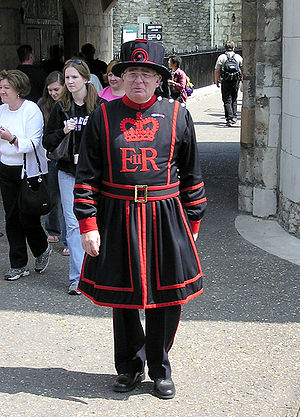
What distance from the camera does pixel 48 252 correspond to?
6645mm

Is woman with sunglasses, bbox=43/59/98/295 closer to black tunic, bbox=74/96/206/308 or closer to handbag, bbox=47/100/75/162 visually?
handbag, bbox=47/100/75/162

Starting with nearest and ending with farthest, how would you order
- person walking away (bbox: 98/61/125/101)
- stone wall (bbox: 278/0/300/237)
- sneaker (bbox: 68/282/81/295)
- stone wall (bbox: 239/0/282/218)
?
sneaker (bbox: 68/282/81/295)
person walking away (bbox: 98/61/125/101)
stone wall (bbox: 278/0/300/237)
stone wall (bbox: 239/0/282/218)

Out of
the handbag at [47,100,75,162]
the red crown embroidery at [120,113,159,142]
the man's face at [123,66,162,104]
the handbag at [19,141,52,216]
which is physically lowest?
the handbag at [19,141,52,216]

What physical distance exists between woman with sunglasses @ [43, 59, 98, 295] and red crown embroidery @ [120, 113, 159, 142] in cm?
188

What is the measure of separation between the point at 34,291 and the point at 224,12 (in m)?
34.2

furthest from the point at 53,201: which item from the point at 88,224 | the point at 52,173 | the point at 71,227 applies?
the point at 88,224

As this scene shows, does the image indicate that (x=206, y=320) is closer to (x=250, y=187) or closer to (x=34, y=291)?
(x=34, y=291)

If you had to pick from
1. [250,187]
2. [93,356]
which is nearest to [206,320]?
[93,356]

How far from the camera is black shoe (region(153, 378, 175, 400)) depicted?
4301 mm

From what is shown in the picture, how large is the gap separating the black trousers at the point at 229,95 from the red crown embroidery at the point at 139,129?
13.0 metres

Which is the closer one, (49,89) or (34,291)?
(34,291)

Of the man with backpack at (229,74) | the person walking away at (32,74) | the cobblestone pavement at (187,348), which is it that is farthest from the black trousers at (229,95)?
the cobblestone pavement at (187,348)

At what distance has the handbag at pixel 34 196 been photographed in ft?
20.4

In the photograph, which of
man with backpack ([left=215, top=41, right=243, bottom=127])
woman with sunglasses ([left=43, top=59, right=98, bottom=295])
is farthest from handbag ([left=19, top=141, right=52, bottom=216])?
man with backpack ([left=215, top=41, right=243, bottom=127])
